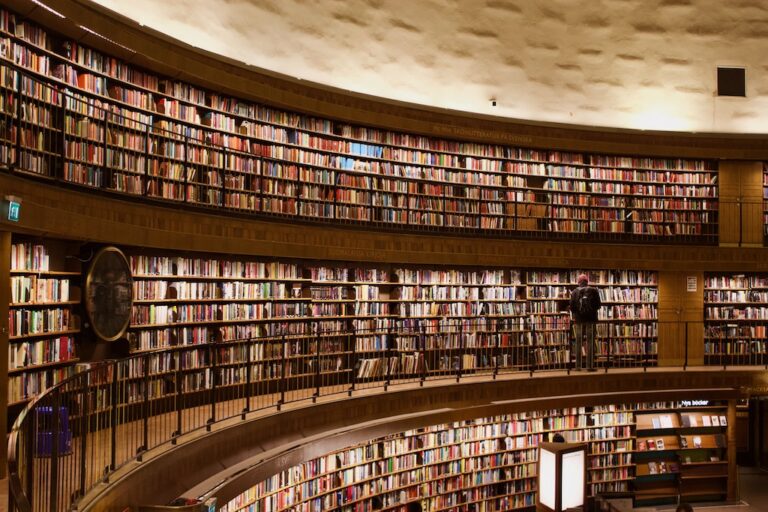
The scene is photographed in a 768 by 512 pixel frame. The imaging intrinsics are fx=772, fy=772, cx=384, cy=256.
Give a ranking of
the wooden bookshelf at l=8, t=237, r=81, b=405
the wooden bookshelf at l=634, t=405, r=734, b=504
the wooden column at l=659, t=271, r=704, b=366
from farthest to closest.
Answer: the wooden column at l=659, t=271, r=704, b=366, the wooden bookshelf at l=634, t=405, r=734, b=504, the wooden bookshelf at l=8, t=237, r=81, b=405

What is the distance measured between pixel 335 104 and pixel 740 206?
6.65 m

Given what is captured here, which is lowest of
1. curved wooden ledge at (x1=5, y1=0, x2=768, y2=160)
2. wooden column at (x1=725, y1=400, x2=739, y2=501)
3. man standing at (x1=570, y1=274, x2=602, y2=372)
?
wooden column at (x1=725, y1=400, x2=739, y2=501)

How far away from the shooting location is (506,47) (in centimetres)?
972

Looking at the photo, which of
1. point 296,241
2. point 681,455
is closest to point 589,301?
point 681,455

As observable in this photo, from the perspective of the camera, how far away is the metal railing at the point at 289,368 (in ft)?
16.1

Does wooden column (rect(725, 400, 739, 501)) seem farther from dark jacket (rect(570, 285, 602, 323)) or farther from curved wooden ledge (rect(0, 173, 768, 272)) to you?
dark jacket (rect(570, 285, 602, 323))

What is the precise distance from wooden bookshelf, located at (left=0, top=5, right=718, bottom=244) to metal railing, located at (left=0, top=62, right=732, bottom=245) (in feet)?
0.06

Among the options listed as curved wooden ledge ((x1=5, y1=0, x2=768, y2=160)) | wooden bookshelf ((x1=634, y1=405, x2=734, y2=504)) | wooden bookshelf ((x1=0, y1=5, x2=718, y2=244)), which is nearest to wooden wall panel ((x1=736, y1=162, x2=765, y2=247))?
wooden bookshelf ((x1=0, y1=5, x2=718, y2=244))

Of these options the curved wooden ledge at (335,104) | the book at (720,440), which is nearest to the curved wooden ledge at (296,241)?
the curved wooden ledge at (335,104)

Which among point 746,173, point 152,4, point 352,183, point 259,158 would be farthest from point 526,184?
point 152,4

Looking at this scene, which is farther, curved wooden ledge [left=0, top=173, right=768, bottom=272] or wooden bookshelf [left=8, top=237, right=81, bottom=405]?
wooden bookshelf [left=8, top=237, right=81, bottom=405]

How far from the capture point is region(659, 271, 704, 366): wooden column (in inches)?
459

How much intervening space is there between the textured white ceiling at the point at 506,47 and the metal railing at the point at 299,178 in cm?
87

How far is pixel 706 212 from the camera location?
12055mm
